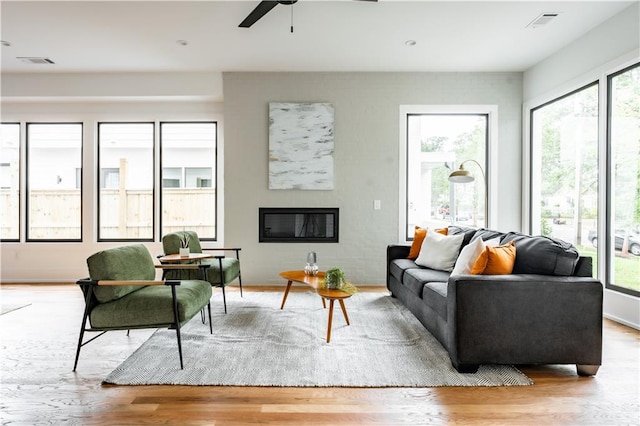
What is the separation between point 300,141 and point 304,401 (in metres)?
3.84

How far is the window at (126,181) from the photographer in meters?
5.88

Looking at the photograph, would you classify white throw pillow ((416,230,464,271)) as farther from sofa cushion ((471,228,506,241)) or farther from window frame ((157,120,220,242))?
window frame ((157,120,220,242))

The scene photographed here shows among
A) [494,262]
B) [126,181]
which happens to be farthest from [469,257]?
[126,181]

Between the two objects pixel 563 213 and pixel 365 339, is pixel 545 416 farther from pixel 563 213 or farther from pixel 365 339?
pixel 563 213

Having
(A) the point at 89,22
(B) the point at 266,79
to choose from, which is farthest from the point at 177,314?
(B) the point at 266,79

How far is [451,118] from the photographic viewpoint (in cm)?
567

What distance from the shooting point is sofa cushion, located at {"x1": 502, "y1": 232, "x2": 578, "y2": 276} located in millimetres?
2604

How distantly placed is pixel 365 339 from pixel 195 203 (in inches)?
148

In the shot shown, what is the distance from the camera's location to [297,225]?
550 centimetres

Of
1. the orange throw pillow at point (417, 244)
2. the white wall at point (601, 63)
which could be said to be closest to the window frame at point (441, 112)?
the white wall at point (601, 63)

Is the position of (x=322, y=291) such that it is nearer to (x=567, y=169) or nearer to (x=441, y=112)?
(x=567, y=169)

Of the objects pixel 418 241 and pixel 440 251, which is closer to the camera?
pixel 440 251

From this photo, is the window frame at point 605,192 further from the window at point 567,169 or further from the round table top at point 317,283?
the round table top at point 317,283

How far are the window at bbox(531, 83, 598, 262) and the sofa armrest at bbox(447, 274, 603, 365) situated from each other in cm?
213
